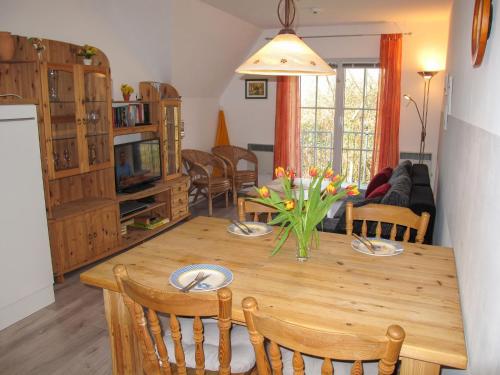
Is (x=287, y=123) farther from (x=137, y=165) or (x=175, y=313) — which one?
(x=175, y=313)

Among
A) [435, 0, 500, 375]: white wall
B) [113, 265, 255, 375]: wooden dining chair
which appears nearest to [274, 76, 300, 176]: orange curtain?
[435, 0, 500, 375]: white wall

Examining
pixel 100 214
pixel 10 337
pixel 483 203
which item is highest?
pixel 483 203

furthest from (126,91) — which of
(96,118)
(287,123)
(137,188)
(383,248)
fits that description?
(383,248)

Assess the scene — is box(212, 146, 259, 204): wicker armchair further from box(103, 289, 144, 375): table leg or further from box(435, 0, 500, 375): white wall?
box(435, 0, 500, 375): white wall

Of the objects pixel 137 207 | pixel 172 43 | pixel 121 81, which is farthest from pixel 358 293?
pixel 172 43

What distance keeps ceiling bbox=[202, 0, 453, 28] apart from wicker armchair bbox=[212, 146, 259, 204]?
194 centimetres

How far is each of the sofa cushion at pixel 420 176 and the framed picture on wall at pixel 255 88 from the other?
2.88m

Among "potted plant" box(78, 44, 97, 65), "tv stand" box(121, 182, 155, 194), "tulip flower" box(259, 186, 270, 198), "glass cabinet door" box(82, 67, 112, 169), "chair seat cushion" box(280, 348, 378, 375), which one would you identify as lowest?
"chair seat cushion" box(280, 348, 378, 375)

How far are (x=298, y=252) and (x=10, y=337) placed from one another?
2043 millimetres

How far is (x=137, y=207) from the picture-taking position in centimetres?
459

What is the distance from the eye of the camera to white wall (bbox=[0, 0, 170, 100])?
3680 millimetres

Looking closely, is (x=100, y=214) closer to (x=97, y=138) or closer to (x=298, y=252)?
(x=97, y=138)

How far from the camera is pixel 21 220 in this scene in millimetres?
2984

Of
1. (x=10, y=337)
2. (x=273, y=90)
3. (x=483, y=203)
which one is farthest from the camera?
(x=273, y=90)
